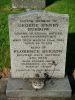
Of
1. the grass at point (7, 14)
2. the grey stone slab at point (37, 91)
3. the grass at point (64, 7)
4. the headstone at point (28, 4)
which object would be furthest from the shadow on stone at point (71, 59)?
the headstone at point (28, 4)

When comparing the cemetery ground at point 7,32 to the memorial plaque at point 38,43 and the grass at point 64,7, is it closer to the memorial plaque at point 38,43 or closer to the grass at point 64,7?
the grass at point 64,7

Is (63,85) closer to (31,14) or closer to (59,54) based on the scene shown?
(59,54)

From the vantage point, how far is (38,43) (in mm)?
6277

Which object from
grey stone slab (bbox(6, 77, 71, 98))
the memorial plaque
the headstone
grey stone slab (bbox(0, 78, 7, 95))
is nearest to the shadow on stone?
grey stone slab (bbox(6, 77, 71, 98))

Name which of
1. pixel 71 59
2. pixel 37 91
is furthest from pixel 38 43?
pixel 71 59

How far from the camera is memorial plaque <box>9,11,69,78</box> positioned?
6.06 metres

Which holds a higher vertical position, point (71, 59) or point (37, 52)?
point (37, 52)

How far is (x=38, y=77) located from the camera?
646cm

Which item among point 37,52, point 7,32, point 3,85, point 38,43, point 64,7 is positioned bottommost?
point 3,85

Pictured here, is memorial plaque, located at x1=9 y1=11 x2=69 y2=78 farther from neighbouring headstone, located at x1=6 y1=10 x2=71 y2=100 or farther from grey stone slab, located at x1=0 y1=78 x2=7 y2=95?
grey stone slab, located at x1=0 y1=78 x2=7 y2=95

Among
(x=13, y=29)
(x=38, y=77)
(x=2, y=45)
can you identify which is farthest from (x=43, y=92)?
(x=2, y=45)

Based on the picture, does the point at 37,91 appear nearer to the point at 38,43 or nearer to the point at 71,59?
the point at 38,43

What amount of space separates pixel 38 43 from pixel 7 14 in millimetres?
5609

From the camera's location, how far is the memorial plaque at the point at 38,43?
6.06m
